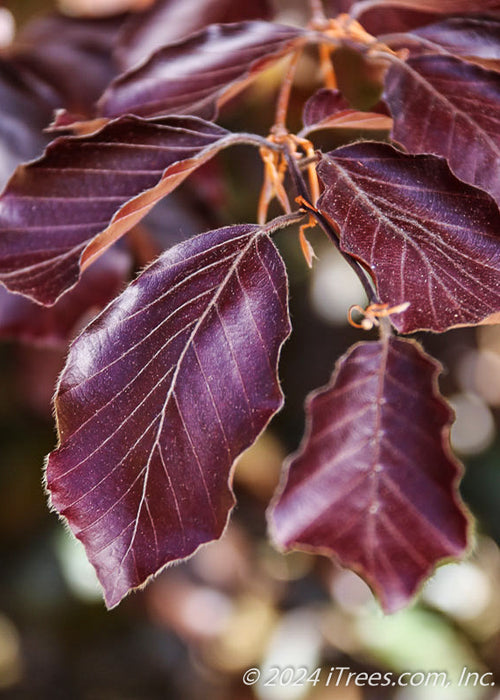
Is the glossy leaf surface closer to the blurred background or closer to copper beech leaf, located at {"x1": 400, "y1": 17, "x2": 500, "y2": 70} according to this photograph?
copper beech leaf, located at {"x1": 400, "y1": 17, "x2": 500, "y2": 70}

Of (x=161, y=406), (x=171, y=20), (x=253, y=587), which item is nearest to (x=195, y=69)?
(x=171, y=20)

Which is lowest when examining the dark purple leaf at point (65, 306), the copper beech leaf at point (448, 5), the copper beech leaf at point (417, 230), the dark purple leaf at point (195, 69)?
A: the dark purple leaf at point (65, 306)

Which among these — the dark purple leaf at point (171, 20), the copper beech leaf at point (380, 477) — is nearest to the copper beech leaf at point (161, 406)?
the copper beech leaf at point (380, 477)

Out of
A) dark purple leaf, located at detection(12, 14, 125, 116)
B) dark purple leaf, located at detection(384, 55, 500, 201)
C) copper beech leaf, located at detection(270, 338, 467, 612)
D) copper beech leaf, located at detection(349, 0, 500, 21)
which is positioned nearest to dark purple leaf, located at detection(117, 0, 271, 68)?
dark purple leaf, located at detection(12, 14, 125, 116)

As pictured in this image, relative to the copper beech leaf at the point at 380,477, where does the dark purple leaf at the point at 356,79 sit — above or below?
above

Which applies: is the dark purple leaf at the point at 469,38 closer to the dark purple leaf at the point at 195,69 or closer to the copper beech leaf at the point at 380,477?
the dark purple leaf at the point at 195,69

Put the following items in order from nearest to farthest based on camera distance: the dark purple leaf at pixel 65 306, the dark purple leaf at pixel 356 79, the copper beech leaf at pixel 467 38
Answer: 1. the copper beech leaf at pixel 467 38
2. the dark purple leaf at pixel 65 306
3. the dark purple leaf at pixel 356 79

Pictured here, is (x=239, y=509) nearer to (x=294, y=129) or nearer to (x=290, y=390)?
(x=290, y=390)
